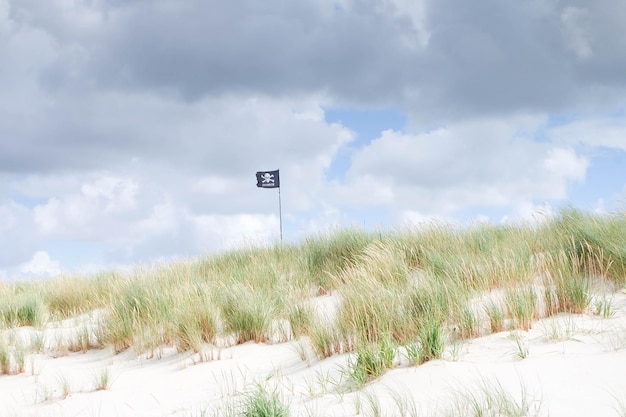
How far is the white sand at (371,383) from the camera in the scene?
4258mm

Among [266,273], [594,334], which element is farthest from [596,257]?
[266,273]

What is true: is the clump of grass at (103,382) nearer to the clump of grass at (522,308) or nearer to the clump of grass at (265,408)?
the clump of grass at (265,408)

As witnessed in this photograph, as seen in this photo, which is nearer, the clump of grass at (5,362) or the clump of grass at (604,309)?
the clump of grass at (604,309)

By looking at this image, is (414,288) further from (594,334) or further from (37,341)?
(37,341)

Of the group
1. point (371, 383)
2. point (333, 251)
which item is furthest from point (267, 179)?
point (371, 383)

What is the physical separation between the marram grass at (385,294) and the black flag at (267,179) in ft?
20.4

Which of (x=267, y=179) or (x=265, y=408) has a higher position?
(x=267, y=179)

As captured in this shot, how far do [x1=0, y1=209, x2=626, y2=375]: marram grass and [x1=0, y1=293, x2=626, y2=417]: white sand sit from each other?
10.1 inches

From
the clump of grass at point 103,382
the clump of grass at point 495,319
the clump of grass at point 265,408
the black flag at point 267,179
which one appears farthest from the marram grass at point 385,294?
the black flag at point 267,179

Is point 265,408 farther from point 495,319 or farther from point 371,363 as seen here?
point 495,319

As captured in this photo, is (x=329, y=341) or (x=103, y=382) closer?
(x=329, y=341)

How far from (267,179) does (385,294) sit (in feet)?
40.2

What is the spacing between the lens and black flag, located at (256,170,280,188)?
59.7ft

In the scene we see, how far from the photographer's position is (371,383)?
4809 millimetres
